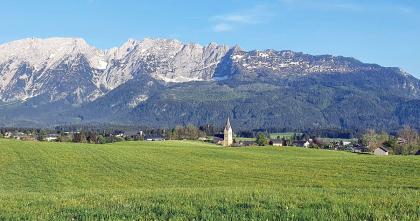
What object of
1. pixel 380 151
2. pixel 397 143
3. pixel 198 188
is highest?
pixel 397 143

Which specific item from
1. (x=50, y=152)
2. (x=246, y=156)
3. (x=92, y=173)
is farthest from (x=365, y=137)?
(x=92, y=173)

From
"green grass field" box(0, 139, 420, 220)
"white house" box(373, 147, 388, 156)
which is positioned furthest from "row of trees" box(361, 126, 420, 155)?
"green grass field" box(0, 139, 420, 220)

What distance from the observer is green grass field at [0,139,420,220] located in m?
15.2

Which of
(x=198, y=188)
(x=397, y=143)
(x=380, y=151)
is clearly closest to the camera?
(x=198, y=188)

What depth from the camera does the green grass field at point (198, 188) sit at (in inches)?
599

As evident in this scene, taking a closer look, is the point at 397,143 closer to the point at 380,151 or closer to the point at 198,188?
the point at 380,151

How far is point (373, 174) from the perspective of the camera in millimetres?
48188

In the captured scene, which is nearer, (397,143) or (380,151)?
(380,151)

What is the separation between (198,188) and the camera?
28438 mm

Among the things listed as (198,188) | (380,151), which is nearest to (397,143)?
(380,151)

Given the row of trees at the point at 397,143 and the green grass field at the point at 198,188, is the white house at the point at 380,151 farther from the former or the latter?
the green grass field at the point at 198,188

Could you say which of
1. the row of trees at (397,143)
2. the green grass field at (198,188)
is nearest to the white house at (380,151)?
the row of trees at (397,143)

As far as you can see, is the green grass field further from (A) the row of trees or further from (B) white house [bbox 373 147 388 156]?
(A) the row of trees

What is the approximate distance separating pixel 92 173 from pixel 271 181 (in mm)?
18345
